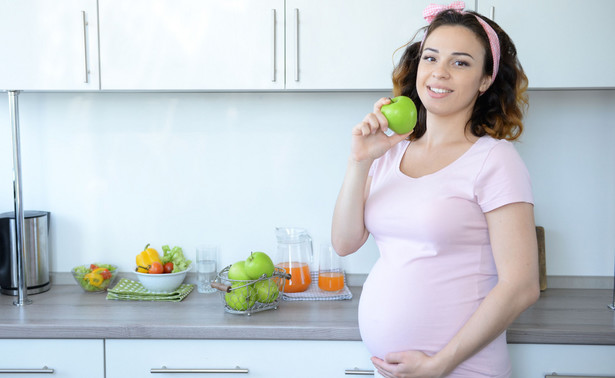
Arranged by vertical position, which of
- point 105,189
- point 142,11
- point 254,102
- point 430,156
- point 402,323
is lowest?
point 402,323

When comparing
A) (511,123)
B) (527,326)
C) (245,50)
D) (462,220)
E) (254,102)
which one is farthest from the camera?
(254,102)

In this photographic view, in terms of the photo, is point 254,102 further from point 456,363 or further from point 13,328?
point 456,363

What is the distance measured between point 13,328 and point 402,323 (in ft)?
3.78

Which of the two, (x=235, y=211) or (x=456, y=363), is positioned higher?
(x=235, y=211)

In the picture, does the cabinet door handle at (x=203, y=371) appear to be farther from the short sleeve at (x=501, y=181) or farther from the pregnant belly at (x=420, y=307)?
the short sleeve at (x=501, y=181)

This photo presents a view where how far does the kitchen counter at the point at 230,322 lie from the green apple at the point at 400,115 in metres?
0.62

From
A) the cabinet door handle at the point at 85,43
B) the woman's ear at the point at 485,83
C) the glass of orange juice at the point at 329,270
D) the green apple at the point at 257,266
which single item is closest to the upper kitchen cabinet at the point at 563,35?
the woman's ear at the point at 485,83

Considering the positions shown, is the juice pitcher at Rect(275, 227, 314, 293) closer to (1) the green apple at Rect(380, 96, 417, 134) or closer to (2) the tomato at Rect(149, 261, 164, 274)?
(2) the tomato at Rect(149, 261, 164, 274)

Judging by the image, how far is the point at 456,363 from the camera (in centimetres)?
126

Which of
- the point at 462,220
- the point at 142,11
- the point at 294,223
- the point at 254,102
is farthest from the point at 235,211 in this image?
the point at 462,220

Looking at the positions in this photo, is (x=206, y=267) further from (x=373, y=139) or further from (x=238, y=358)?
(x=373, y=139)

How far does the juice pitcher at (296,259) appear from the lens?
1.94m

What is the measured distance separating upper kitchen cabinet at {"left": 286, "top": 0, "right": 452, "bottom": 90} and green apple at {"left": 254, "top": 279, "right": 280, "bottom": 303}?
0.64m

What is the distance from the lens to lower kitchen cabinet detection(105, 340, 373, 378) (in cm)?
164
